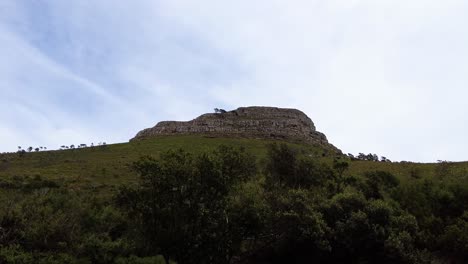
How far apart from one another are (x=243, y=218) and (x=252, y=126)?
254ft

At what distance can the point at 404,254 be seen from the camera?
103 feet

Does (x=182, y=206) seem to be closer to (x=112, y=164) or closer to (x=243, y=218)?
(x=243, y=218)

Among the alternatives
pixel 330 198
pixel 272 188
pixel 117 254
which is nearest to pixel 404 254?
pixel 330 198

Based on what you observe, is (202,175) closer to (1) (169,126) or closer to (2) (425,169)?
(2) (425,169)

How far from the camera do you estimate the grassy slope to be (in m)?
57.6

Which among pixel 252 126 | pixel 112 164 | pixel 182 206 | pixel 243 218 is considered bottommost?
pixel 243 218

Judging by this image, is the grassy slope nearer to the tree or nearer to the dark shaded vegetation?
the dark shaded vegetation

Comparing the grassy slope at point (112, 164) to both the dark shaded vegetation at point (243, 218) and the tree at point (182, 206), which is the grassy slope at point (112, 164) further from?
the tree at point (182, 206)

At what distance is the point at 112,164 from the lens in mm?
70312

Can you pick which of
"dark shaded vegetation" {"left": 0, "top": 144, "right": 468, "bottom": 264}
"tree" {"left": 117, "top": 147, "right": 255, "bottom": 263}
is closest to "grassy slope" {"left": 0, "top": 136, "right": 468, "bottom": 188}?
"dark shaded vegetation" {"left": 0, "top": 144, "right": 468, "bottom": 264}

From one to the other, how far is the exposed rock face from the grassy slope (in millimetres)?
9005

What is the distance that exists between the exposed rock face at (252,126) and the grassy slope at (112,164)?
9.01 m

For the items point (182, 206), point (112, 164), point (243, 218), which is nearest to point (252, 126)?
point (112, 164)

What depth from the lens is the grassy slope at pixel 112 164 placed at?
57.6 m
